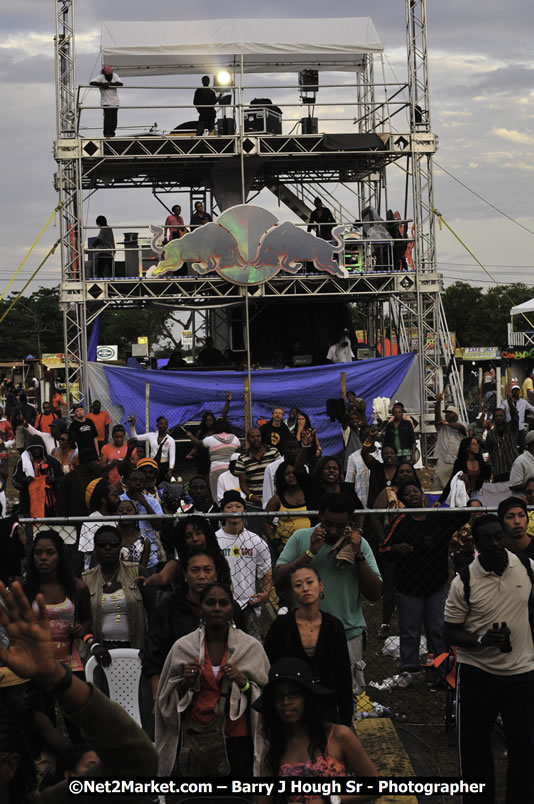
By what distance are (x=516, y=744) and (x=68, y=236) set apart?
19.7m

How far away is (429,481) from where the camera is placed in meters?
19.9

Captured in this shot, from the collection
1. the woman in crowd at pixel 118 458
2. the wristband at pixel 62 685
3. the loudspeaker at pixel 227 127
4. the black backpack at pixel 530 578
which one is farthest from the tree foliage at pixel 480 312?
the wristband at pixel 62 685

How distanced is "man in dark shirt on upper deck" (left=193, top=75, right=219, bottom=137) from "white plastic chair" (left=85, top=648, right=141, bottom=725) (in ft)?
62.0

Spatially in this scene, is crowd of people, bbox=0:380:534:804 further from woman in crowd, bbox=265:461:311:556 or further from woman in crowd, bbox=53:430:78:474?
woman in crowd, bbox=53:430:78:474

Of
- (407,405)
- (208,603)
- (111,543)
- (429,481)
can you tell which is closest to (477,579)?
(208,603)

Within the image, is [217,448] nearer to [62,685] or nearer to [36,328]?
[62,685]

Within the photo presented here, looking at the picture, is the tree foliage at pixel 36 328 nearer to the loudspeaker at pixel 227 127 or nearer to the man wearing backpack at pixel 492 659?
the loudspeaker at pixel 227 127

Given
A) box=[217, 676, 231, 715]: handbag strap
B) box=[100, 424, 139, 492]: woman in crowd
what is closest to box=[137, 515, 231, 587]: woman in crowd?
box=[217, 676, 231, 715]: handbag strap

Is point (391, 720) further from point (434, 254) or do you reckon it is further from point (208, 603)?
point (434, 254)

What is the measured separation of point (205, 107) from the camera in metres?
24.2

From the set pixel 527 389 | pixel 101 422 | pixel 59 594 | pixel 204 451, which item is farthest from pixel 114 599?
pixel 527 389

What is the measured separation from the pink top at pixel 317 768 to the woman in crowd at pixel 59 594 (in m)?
2.38

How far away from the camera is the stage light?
85.6 feet

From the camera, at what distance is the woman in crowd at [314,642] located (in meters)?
5.80
